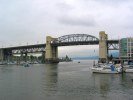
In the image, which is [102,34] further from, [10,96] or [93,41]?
[10,96]

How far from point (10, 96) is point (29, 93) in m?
3.22

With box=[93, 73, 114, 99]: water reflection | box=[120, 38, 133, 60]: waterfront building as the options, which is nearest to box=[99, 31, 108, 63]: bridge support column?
box=[120, 38, 133, 60]: waterfront building

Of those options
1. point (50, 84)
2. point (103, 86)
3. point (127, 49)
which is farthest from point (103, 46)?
point (103, 86)

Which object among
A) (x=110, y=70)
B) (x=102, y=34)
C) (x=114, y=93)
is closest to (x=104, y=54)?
(x=102, y=34)

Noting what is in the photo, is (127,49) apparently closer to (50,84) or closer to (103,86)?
(103,86)

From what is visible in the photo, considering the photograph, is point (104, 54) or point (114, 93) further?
point (104, 54)

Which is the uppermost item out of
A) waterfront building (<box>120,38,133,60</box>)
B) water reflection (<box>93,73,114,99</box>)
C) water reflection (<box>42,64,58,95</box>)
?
waterfront building (<box>120,38,133,60</box>)

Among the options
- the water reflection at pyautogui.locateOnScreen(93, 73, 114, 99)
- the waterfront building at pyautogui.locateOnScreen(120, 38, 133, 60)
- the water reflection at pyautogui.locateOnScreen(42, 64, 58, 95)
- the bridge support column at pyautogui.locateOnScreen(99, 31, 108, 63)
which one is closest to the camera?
the water reflection at pyautogui.locateOnScreen(93, 73, 114, 99)

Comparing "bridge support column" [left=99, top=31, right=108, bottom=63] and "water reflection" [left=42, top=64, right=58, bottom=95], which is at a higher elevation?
"bridge support column" [left=99, top=31, right=108, bottom=63]

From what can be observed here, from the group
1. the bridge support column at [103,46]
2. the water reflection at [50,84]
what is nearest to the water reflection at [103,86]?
the water reflection at [50,84]

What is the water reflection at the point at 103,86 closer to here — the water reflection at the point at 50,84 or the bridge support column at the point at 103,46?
the water reflection at the point at 50,84

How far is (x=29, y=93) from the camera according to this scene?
37.4 metres

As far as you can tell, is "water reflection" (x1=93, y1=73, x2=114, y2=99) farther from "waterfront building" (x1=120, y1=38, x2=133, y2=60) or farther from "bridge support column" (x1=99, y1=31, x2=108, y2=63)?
"bridge support column" (x1=99, y1=31, x2=108, y2=63)

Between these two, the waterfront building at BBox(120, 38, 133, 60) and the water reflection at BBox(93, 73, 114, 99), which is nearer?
the water reflection at BBox(93, 73, 114, 99)
